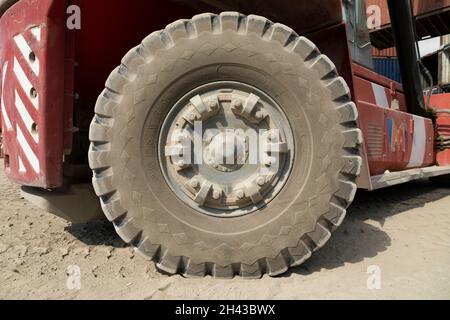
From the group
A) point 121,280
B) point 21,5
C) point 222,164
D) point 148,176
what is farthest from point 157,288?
point 21,5

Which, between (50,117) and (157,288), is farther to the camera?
(50,117)

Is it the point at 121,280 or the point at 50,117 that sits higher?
the point at 50,117

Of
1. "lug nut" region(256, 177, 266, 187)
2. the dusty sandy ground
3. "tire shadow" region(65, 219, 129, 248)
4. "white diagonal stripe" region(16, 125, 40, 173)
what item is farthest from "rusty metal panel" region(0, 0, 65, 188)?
"lug nut" region(256, 177, 266, 187)

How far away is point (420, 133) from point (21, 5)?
11.2 ft

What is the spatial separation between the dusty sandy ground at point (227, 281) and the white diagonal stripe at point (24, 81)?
83cm

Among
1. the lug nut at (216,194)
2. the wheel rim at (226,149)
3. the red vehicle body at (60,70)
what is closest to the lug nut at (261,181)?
the wheel rim at (226,149)

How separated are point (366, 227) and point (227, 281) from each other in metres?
1.29

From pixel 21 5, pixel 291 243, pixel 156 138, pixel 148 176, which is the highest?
pixel 21 5

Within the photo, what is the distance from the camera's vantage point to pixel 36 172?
5.49ft

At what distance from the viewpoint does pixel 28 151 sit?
1721 millimetres

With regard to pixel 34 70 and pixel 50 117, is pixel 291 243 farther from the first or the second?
pixel 34 70

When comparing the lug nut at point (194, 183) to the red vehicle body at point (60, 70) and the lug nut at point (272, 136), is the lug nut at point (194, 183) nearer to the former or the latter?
the lug nut at point (272, 136)

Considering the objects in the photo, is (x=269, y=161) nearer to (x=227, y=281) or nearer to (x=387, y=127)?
(x=227, y=281)
